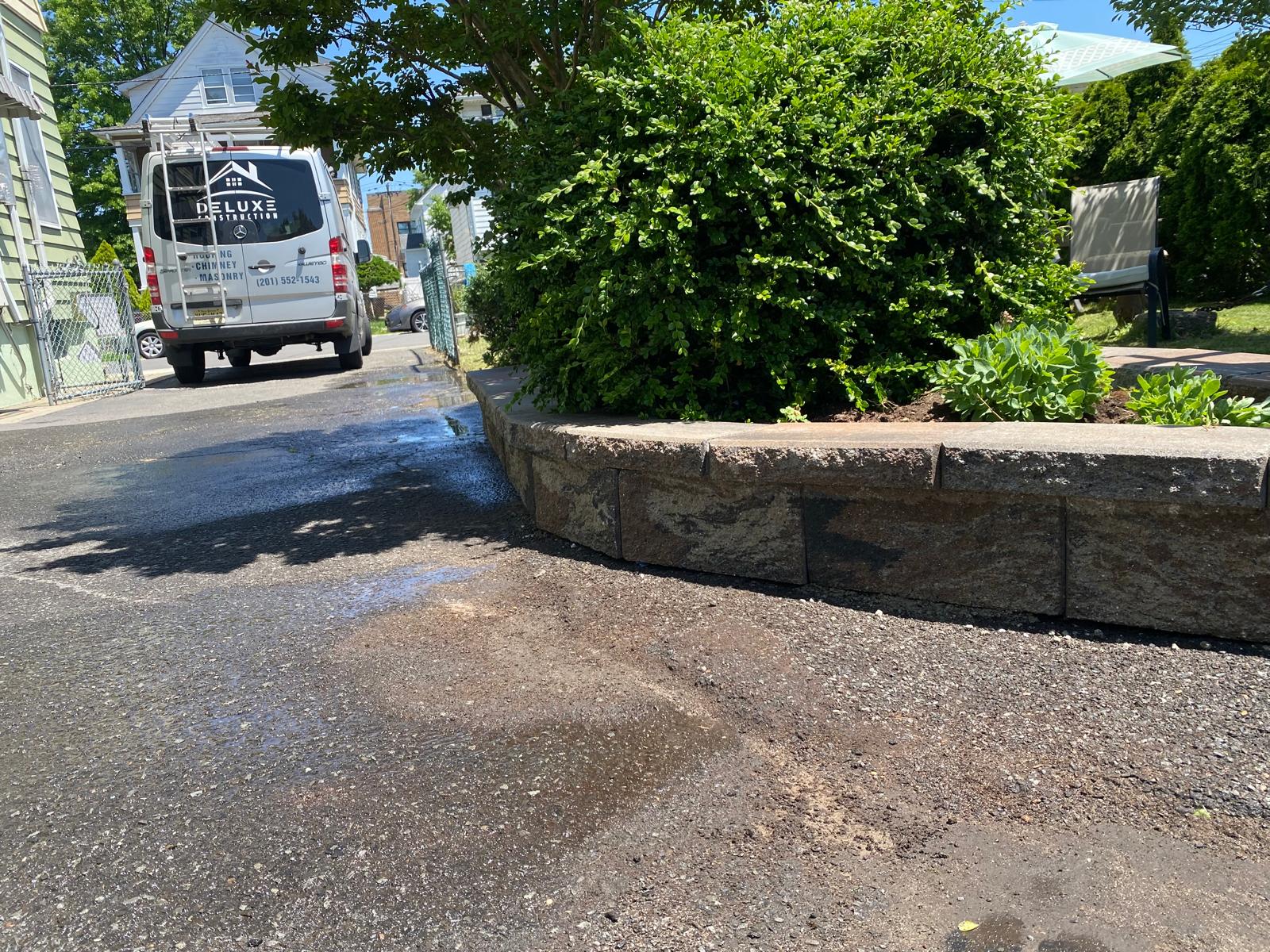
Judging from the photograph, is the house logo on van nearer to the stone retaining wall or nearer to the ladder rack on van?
the ladder rack on van

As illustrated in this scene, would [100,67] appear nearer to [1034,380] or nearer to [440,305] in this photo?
[440,305]

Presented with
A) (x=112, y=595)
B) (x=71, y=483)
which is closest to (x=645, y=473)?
(x=112, y=595)

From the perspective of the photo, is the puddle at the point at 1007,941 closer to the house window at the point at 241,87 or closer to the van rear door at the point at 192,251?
the van rear door at the point at 192,251

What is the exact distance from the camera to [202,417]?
11.2 meters

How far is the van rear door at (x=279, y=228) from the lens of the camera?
538 inches

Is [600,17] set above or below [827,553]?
above

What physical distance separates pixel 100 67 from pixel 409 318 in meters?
28.7

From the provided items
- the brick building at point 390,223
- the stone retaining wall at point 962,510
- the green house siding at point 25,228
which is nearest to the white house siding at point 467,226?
the green house siding at point 25,228

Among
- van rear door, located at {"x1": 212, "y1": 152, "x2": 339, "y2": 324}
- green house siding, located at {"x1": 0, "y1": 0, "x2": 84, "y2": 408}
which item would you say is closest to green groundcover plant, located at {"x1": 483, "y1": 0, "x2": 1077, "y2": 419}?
van rear door, located at {"x1": 212, "y1": 152, "x2": 339, "y2": 324}

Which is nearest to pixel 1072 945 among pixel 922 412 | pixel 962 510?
pixel 962 510

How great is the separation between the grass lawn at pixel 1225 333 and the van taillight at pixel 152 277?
1172 cm

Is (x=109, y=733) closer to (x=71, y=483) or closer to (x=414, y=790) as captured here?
(x=414, y=790)

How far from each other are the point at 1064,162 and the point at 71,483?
710 cm

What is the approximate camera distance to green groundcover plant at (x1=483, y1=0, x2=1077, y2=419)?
14.4 feet
